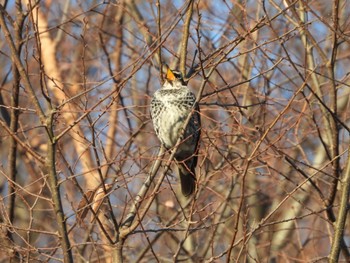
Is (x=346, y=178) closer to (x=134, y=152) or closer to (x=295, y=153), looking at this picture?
(x=134, y=152)

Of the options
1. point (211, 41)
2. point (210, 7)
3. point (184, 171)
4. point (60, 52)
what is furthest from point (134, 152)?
point (60, 52)

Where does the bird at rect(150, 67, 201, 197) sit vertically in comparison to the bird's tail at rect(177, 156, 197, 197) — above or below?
above

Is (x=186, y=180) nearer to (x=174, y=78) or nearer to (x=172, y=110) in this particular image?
(x=172, y=110)

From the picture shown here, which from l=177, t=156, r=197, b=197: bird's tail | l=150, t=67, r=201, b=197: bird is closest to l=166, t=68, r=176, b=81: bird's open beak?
l=150, t=67, r=201, b=197: bird

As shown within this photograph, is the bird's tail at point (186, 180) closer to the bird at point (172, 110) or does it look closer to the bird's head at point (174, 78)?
the bird at point (172, 110)

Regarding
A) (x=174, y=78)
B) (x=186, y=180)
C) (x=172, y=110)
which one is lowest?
(x=186, y=180)

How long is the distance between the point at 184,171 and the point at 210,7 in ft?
7.65

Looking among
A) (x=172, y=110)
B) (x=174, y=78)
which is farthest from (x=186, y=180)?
(x=174, y=78)

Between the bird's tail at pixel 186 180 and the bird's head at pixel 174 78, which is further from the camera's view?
the bird's tail at pixel 186 180

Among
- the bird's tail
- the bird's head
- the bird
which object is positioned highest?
the bird's head

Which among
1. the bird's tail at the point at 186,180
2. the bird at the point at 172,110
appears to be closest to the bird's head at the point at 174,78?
the bird at the point at 172,110

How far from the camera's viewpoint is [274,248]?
897cm

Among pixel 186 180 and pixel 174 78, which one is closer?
pixel 174 78

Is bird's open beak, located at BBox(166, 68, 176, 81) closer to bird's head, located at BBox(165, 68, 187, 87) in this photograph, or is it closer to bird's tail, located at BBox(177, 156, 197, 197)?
bird's head, located at BBox(165, 68, 187, 87)
